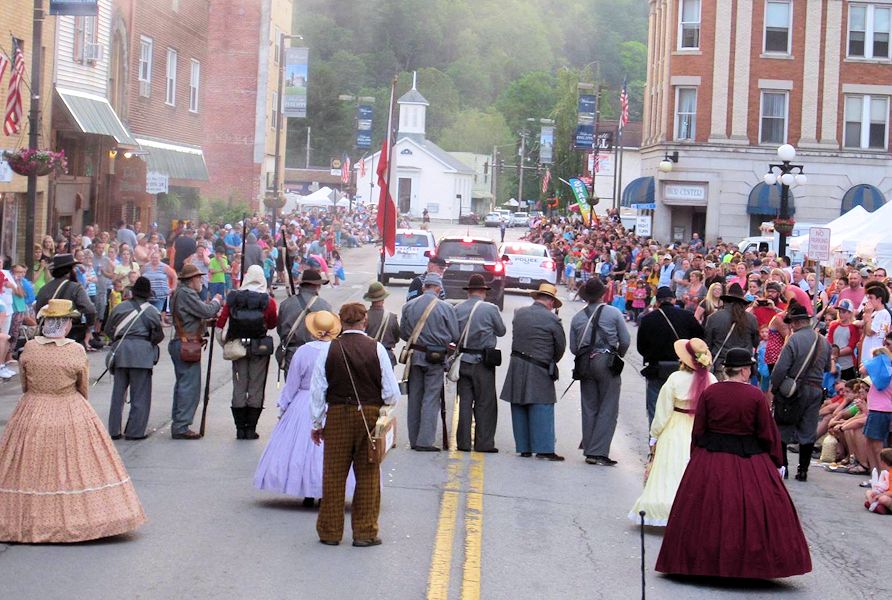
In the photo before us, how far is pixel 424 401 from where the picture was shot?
1309cm

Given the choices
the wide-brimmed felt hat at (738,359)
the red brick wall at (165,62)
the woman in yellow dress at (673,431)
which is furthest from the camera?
the red brick wall at (165,62)

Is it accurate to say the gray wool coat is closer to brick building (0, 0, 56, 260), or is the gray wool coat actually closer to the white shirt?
the white shirt

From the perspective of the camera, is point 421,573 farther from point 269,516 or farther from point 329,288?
point 329,288

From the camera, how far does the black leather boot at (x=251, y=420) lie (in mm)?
13203

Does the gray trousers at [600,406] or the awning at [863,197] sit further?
the awning at [863,197]

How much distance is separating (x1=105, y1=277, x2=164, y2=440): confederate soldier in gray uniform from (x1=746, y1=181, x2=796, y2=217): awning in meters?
37.4

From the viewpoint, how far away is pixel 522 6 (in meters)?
164

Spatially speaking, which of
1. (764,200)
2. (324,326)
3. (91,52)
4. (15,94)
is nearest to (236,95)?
(764,200)

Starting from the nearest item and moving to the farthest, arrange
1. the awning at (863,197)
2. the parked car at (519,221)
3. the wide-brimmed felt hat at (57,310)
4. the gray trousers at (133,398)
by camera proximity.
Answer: the wide-brimmed felt hat at (57,310), the gray trousers at (133,398), the awning at (863,197), the parked car at (519,221)

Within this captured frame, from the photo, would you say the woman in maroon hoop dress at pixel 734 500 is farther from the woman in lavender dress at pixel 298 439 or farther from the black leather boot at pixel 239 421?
the black leather boot at pixel 239 421

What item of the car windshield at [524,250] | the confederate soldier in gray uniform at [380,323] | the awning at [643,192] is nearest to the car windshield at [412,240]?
the car windshield at [524,250]

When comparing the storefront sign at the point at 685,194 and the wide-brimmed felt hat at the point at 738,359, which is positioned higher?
the storefront sign at the point at 685,194

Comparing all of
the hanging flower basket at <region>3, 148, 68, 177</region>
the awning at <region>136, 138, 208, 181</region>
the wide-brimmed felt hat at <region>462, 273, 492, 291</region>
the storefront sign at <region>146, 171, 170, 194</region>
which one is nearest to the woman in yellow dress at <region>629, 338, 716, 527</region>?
the wide-brimmed felt hat at <region>462, 273, 492, 291</region>

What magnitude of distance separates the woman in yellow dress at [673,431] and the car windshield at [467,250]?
21465 millimetres
